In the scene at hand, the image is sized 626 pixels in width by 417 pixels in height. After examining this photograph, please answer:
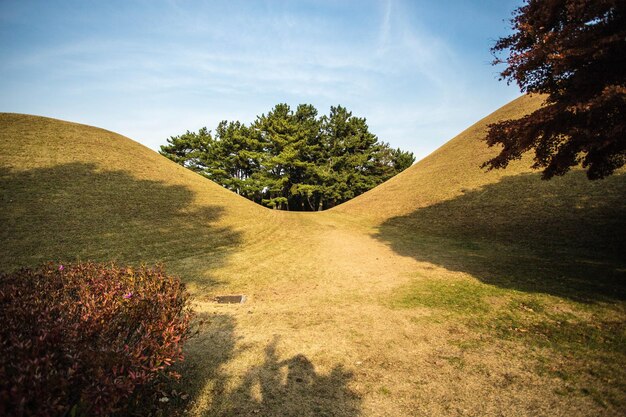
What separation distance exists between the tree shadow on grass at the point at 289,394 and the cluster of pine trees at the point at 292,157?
38.5 metres

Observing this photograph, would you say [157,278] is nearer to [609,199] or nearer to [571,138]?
[571,138]

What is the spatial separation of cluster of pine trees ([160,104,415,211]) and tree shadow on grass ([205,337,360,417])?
3847cm

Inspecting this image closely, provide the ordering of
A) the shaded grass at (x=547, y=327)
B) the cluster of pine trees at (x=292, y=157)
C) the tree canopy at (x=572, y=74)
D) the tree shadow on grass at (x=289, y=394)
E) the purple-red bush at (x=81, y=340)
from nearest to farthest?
1. the purple-red bush at (x=81, y=340)
2. the tree shadow on grass at (x=289, y=394)
3. the shaded grass at (x=547, y=327)
4. the tree canopy at (x=572, y=74)
5. the cluster of pine trees at (x=292, y=157)

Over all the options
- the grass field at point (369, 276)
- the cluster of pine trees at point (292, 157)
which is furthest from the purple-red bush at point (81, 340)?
the cluster of pine trees at point (292, 157)

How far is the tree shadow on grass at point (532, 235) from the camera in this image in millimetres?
9039

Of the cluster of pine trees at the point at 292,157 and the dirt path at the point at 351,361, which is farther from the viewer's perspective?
the cluster of pine trees at the point at 292,157

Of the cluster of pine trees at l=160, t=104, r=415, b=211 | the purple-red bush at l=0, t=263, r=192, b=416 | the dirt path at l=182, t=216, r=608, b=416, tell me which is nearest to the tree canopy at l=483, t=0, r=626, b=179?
the dirt path at l=182, t=216, r=608, b=416

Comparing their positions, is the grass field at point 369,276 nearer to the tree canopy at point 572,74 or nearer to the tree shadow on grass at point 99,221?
the tree shadow on grass at point 99,221

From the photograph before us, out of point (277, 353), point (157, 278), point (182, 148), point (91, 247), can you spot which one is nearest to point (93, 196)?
point (91, 247)

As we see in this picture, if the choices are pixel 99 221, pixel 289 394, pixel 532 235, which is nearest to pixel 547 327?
pixel 289 394

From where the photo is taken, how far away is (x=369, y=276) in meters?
10.2

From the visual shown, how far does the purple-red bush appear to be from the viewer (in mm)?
2312

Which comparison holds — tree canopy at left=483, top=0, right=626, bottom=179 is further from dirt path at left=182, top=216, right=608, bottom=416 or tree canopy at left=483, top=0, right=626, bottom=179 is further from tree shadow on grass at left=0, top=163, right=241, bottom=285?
tree shadow on grass at left=0, top=163, right=241, bottom=285

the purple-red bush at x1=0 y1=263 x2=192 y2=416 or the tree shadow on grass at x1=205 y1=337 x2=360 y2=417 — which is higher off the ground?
the purple-red bush at x1=0 y1=263 x2=192 y2=416
